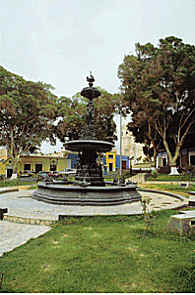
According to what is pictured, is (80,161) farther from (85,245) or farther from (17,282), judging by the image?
(17,282)

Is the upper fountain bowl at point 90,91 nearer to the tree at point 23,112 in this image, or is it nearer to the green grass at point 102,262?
the green grass at point 102,262

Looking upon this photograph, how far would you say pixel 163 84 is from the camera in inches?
1000

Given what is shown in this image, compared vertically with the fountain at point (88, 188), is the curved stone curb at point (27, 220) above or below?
below

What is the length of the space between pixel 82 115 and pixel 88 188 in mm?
20336

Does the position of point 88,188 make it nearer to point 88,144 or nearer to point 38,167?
point 88,144

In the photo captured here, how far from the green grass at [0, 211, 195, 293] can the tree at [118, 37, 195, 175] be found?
2104 centimetres

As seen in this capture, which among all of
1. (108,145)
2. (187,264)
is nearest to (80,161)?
(108,145)

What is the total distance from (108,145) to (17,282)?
340 inches

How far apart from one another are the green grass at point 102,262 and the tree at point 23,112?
867 inches

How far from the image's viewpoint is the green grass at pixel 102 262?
2769 mm

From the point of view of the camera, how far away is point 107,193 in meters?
9.09

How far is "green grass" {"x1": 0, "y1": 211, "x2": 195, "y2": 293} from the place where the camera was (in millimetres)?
2769

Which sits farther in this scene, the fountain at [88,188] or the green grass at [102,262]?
the fountain at [88,188]

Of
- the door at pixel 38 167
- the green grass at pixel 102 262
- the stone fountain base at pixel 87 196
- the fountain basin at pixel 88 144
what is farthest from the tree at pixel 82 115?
the green grass at pixel 102 262
